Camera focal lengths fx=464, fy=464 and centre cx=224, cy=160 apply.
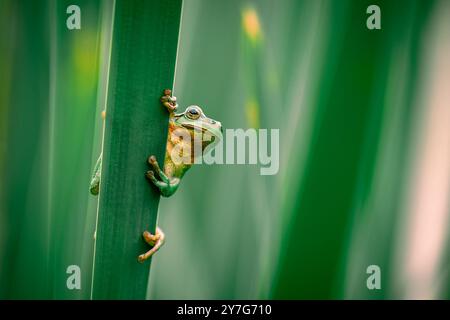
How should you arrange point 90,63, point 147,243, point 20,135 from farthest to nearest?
point 20,135 → point 90,63 → point 147,243

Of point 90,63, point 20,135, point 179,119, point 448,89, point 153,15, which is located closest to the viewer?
point 153,15

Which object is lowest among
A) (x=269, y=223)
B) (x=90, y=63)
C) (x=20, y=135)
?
(x=269, y=223)

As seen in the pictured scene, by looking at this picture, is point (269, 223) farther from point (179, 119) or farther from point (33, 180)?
point (33, 180)

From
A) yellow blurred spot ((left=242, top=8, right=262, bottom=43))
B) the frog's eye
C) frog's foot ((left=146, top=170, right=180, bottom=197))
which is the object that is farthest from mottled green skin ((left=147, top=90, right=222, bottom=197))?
yellow blurred spot ((left=242, top=8, right=262, bottom=43))


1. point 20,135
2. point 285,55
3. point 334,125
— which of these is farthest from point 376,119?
point 20,135

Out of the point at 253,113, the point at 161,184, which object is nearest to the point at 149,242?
the point at 161,184
